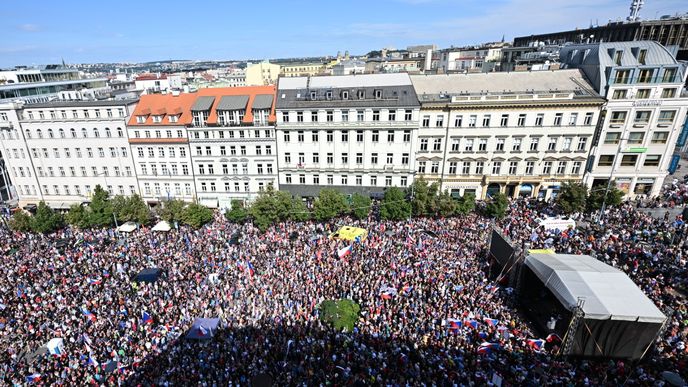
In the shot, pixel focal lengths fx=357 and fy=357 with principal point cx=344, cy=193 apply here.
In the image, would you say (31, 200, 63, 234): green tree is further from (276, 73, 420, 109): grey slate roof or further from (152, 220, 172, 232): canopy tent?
(276, 73, 420, 109): grey slate roof

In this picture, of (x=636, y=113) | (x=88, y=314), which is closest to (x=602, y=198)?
(x=636, y=113)

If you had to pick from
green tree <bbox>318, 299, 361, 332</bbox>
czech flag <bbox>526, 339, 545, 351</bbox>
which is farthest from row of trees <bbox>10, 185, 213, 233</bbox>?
czech flag <bbox>526, 339, 545, 351</bbox>

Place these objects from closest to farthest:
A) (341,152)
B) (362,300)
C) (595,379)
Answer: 1. (595,379)
2. (362,300)
3. (341,152)

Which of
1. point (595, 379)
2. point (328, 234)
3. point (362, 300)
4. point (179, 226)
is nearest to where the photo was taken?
point (595, 379)

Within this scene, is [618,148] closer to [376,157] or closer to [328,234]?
[376,157]

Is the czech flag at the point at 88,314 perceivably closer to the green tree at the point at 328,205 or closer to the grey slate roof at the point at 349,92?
the green tree at the point at 328,205

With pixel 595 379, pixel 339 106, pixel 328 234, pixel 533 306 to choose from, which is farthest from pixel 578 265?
pixel 339 106
